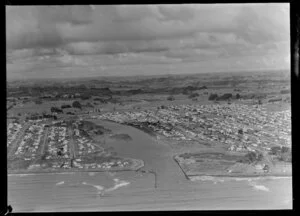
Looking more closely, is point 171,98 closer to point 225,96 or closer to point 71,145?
point 225,96

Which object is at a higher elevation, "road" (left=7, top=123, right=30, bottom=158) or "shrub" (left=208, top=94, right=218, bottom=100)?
"shrub" (left=208, top=94, right=218, bottom=100)

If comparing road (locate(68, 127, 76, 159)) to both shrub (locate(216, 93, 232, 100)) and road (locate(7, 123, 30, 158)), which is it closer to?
road (locate(7, 123, 30, 158))

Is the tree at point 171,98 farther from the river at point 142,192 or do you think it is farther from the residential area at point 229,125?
the river at point 142,192

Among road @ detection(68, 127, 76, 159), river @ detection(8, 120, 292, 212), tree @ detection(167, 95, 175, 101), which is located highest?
tree @ detection(167, 95, 175, 101)

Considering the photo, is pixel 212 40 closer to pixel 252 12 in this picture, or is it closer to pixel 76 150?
pixel 252 12

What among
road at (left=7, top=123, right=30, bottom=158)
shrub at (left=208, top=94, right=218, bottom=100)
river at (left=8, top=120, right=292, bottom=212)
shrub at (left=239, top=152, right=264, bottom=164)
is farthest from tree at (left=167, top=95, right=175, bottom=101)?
road at (left=7, top=123, right=30, bottom=158)

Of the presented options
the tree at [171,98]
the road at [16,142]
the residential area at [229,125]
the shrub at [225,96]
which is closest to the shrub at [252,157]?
the residential area at [229,125]

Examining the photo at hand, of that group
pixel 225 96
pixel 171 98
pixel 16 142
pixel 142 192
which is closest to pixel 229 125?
pixel 225 96

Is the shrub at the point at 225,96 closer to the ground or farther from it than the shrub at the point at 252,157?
farther from it

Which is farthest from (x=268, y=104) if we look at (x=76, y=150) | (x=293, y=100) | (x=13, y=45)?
(x=13, y=45)
